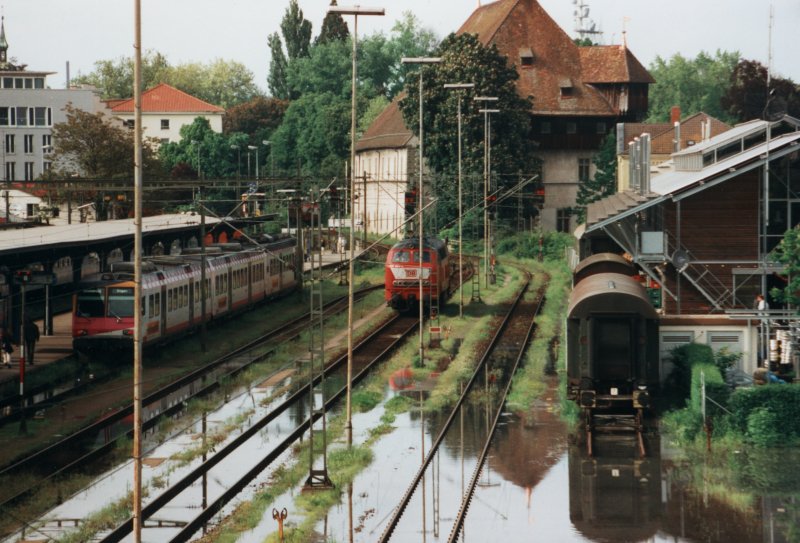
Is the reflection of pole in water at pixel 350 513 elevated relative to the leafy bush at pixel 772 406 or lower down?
lower down

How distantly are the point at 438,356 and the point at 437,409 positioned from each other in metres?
9.54

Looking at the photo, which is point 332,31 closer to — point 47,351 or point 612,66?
point 612,66

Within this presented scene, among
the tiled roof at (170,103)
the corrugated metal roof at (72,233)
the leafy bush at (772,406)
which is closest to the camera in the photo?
the leafy bush at (772,406)

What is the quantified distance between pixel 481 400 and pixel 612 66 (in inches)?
2801

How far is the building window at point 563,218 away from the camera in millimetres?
99562

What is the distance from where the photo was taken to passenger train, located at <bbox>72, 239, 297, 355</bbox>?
40.5m

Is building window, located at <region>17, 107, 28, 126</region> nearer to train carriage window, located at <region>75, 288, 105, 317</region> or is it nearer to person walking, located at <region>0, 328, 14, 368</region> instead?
person walking, located at <region>0, 328, 14, 368</region>

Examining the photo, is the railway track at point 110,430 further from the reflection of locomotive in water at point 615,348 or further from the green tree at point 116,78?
the green tree at point 116,78

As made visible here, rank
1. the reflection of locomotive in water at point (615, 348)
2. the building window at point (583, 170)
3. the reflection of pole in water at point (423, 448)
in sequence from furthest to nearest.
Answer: the building window at point (583, 170), the reflection of locomotive in water at point (615, 348), the reflection of pole in water at point (423, 448)

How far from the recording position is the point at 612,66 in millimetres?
101938

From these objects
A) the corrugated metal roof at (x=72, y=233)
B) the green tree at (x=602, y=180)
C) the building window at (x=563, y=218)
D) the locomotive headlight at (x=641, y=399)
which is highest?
the green tree at (x=602, y=180)

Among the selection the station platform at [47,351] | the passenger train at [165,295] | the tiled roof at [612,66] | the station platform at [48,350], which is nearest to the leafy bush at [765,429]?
the station platform at [48,350]

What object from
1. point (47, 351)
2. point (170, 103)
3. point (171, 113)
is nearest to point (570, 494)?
point (47, 351)

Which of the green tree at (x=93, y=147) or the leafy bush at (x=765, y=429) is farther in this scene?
the green tree at (x=93, y=147)
